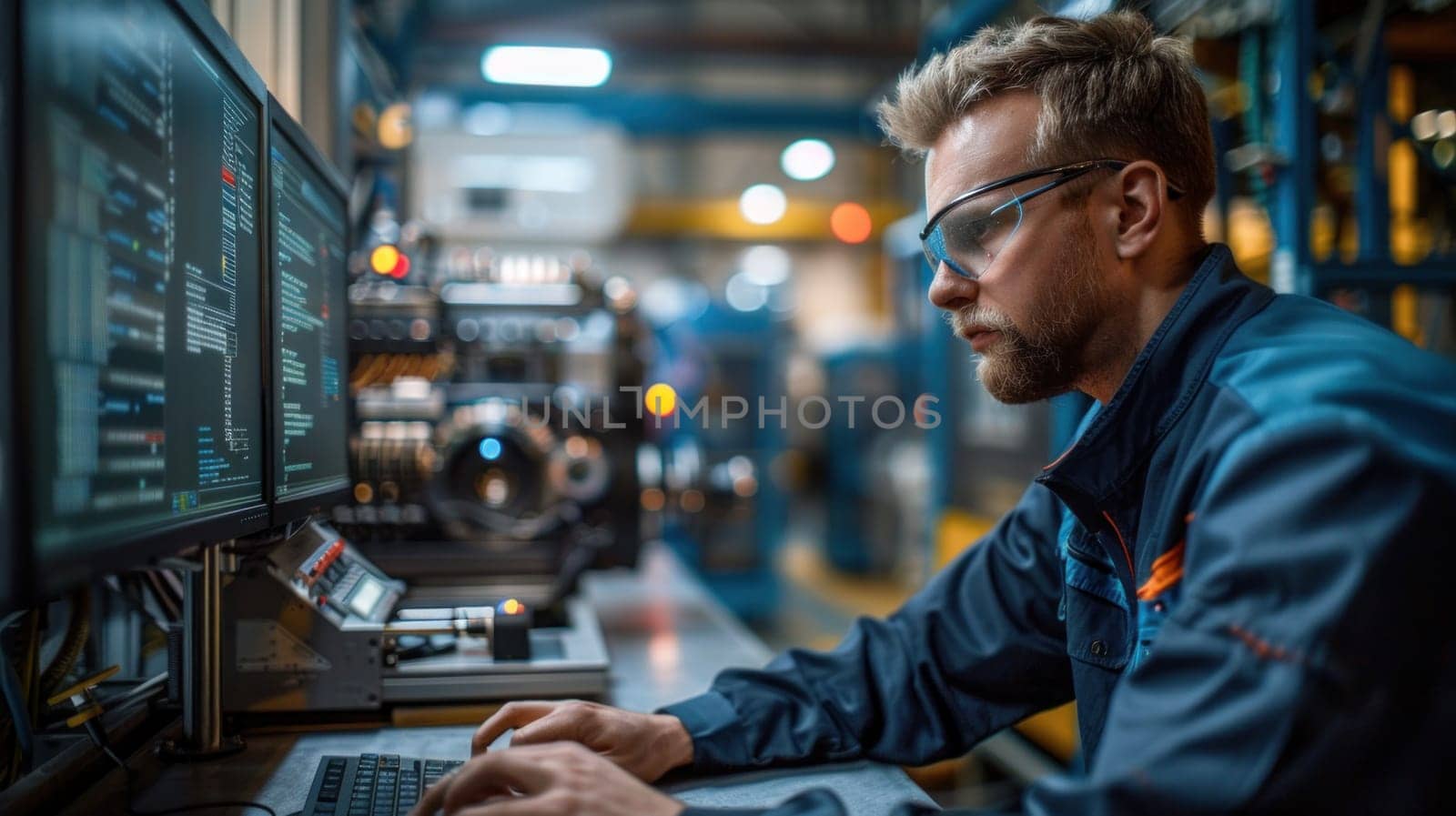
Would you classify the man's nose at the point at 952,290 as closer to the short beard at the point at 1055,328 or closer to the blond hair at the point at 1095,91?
the short beard at the point at 1055,328

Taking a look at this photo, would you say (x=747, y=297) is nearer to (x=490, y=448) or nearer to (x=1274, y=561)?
(x=490, y=448)

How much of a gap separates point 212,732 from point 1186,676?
3.05 ft

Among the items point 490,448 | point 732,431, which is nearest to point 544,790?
point 490,448

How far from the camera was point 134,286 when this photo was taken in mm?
624

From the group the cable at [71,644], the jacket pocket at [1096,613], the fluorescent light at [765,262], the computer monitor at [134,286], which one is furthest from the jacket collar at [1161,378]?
the fluorescent light at [765,262]

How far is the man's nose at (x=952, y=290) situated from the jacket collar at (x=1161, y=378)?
0.60ft

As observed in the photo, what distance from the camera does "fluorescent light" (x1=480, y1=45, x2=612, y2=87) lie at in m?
3.77

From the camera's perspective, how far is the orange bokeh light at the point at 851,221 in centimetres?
679

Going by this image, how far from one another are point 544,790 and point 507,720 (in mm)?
255

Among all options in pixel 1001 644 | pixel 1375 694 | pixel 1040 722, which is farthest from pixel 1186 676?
pixel 1040 722

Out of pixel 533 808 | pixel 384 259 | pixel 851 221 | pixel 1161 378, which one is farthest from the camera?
pixel 851 221

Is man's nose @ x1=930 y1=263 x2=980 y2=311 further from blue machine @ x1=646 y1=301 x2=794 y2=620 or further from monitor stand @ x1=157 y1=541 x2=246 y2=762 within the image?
blue machine @ x1=646 y1=301 x2=794 y2=620

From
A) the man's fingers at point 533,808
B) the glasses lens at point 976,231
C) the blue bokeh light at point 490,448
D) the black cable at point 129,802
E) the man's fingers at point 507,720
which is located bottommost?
the black cable at point 129,802

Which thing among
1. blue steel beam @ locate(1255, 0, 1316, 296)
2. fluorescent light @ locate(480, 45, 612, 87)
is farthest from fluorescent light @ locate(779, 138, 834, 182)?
blue steel beam @ locate(1255, 0, 1316, 296)
